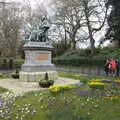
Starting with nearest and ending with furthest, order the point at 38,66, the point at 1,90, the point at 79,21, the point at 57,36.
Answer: the point at 1,90
the point at 38,66
the point at 79,21
the point at 57,36

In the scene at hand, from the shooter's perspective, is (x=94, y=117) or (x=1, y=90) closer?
(x=94, y=117)

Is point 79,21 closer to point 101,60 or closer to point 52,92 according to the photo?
point 101,60

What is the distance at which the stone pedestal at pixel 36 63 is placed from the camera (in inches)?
880

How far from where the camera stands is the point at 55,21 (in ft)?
169

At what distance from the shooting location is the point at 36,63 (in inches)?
910

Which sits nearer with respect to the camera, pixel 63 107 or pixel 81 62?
pixel 63 107

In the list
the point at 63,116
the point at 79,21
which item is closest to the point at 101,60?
the point at 79,21

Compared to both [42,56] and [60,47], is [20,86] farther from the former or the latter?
[60,47]

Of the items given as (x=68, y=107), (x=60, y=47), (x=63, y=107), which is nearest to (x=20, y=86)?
(x=63, y=107)

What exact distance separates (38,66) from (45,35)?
287 cm

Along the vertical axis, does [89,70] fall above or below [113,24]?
below

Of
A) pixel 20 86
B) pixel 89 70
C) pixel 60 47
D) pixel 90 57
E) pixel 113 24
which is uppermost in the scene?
pixel 113 24

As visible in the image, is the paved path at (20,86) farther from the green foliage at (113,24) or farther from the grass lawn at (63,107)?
the green foliage at (113,24)

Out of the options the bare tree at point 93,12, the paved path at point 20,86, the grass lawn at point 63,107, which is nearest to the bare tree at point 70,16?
the bare tree at point 93,12
